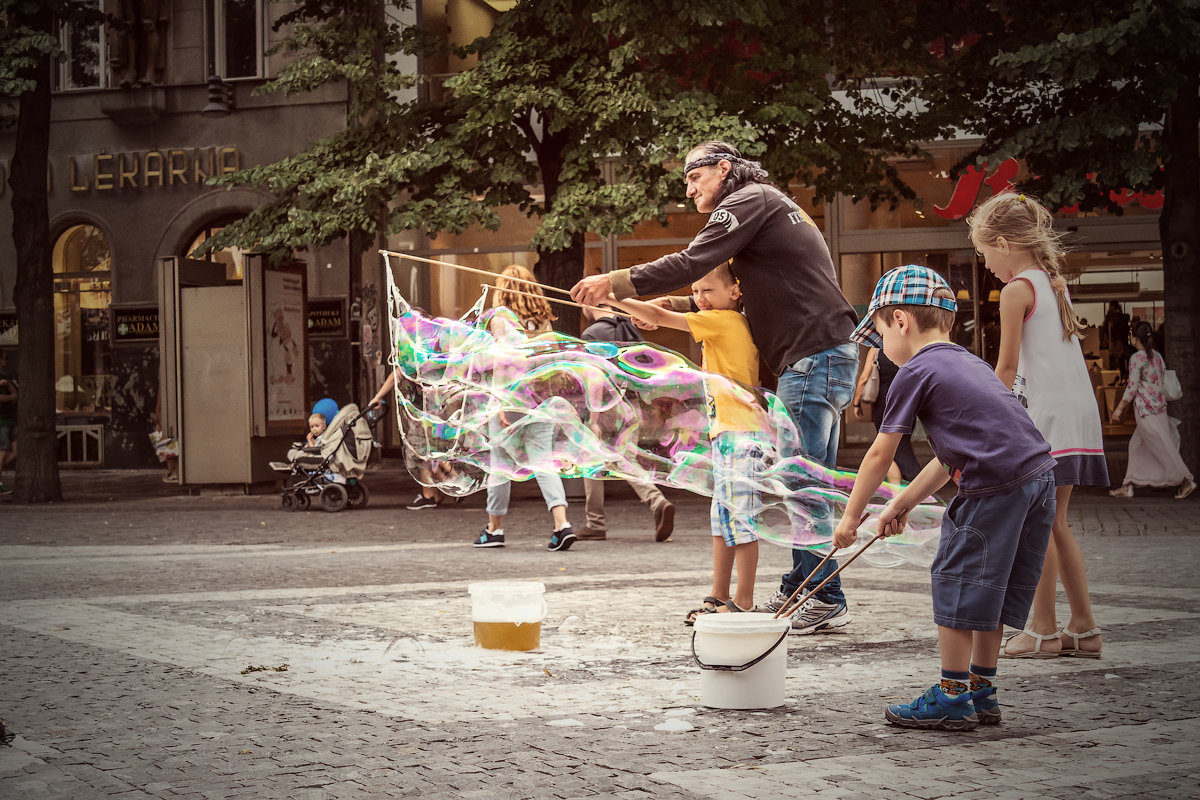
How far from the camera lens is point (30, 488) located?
58.4 feet

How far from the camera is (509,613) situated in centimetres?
632

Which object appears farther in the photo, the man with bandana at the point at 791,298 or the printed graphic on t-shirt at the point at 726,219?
the man with bandana at the point at 791,298

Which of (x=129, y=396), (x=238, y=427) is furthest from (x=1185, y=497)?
(x=129, y=396)

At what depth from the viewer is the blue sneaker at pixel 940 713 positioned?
15.1 feet

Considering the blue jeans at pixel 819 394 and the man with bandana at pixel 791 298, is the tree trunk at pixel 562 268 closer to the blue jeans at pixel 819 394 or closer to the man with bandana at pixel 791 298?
the man with bandana at pixel 791 298

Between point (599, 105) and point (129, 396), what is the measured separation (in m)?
12.8

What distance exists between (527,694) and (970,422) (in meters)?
2.00

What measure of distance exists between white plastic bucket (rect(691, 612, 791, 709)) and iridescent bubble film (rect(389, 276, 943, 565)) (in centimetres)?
63

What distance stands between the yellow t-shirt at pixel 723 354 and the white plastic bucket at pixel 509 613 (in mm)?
1112

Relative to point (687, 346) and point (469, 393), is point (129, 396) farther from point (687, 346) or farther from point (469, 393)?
point (469, 393)

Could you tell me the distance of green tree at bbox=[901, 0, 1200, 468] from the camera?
14516 millimetres

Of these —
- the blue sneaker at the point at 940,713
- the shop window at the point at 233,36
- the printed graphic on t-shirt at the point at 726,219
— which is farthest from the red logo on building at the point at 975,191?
the blue sneaker at the point at 940,713

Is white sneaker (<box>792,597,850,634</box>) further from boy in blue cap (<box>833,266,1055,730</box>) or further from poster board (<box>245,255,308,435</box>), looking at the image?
poster board (<box>245,255,308,435</box>)

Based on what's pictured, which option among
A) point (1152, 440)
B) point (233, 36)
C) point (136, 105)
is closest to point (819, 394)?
point (1152, 440)
